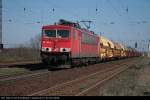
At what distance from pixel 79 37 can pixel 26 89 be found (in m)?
13.3

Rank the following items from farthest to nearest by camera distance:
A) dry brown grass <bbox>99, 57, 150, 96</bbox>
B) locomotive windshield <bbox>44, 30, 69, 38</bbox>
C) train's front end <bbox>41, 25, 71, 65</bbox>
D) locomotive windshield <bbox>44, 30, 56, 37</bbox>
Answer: locomotive windshield <bbox>44, 30, 56, 37</bbox>, locomotive windshield <bbox>44, 30, 69, 38</bbox>, train's front end <bbox>41, 25, 71, 65</bbox>, dry brown grass <bbox>99, 57, 150, 96</bbox>

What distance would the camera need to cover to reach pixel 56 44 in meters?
23.5

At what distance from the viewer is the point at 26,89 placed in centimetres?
1315

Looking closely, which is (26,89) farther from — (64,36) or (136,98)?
(64,36)

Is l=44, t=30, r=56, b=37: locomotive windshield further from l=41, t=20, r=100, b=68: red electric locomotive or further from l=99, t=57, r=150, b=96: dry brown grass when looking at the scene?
l=99, t=57, r=150, b=96: dry brown grass

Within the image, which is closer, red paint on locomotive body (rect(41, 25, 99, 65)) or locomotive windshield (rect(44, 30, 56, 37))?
red paint on locomotive body (rect(41, 25, 99, 65))

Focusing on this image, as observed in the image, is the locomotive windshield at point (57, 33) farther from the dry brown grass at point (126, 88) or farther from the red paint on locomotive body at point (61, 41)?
the dry brown grass at point (126, 88)

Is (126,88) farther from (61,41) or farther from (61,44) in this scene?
(61,41)

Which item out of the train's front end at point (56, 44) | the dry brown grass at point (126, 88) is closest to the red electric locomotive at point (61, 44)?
the train's front end at point (56, 44)

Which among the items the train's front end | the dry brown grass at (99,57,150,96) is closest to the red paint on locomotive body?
the train's front end

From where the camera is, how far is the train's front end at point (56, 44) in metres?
23.1

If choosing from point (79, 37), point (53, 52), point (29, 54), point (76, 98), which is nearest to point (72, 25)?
point (79, 37)

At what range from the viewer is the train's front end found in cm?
2311

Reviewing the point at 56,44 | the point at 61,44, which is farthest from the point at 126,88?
the point at 56,44
